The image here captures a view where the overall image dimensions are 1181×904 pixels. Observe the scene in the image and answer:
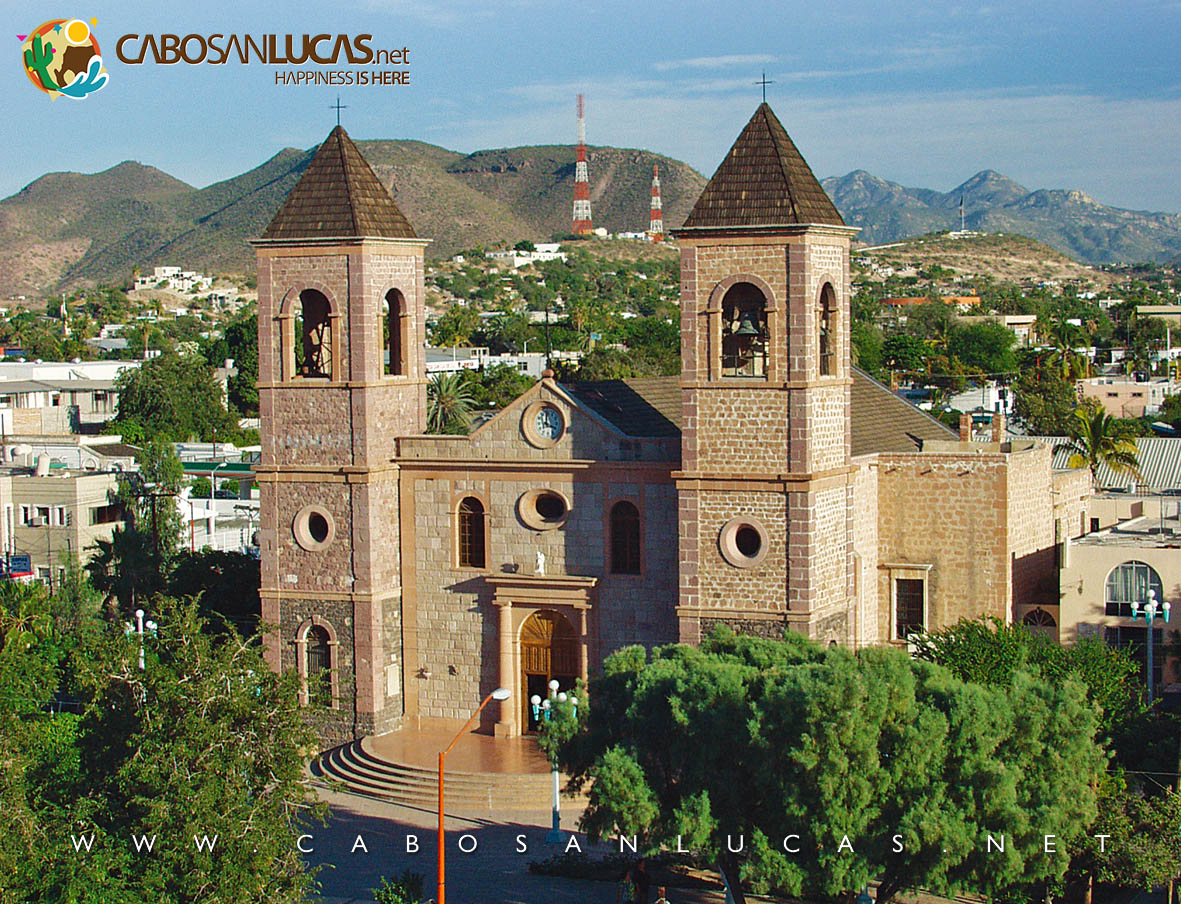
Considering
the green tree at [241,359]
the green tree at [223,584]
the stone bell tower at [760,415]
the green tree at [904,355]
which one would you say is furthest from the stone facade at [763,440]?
the green tree at [904,355]

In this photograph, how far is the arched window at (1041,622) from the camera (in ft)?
122

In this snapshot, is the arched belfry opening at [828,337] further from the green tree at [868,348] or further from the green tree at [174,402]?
the green tree at [868,348]

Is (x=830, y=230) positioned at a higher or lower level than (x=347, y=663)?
higher

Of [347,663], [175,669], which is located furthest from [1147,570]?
[175,669]

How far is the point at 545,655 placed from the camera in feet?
115

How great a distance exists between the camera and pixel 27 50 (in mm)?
40594

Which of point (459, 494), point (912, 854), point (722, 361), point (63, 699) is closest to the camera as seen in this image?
point (912, 854)

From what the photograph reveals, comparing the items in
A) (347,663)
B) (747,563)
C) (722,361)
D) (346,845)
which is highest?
(722,361)

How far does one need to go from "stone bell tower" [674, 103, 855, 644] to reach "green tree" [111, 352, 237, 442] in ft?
187

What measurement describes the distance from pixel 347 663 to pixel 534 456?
5730mm

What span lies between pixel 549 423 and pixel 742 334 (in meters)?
4.50

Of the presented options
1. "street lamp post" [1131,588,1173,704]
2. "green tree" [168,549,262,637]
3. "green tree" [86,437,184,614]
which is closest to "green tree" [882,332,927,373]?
"green tree" [86,437,184,614]

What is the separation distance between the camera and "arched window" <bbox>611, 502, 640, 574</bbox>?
34.3 metres

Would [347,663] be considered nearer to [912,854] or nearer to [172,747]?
[172,747]
